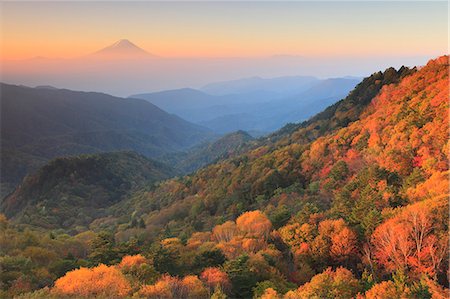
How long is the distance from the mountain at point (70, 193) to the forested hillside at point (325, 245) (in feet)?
240

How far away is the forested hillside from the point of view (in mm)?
32094

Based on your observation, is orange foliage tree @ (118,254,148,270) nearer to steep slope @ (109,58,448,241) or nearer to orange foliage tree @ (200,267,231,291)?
orange foliage tree @ (200,267,231,291)

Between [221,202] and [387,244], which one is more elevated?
[387,244]

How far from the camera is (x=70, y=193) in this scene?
542 ft

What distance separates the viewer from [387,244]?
35312 mm

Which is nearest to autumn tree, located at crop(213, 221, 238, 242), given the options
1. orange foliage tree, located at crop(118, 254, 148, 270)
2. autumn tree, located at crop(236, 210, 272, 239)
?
autumn tree, located at crop(236, 210, 272, 239)

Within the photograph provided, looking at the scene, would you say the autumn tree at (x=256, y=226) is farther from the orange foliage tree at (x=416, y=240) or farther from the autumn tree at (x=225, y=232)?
the orange foliage tree at (x=416, y=240)

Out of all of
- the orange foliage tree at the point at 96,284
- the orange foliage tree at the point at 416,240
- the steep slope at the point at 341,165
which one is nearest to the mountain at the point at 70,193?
the steep slope at the point at 341,165

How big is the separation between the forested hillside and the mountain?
73.1 m

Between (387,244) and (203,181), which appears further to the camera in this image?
(203,181)

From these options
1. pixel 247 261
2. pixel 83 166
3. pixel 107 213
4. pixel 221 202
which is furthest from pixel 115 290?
pixel 83 166

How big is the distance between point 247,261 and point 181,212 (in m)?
65.2

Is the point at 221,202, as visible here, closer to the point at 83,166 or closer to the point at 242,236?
the point at 242,236

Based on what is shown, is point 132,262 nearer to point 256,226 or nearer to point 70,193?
point 256,226
